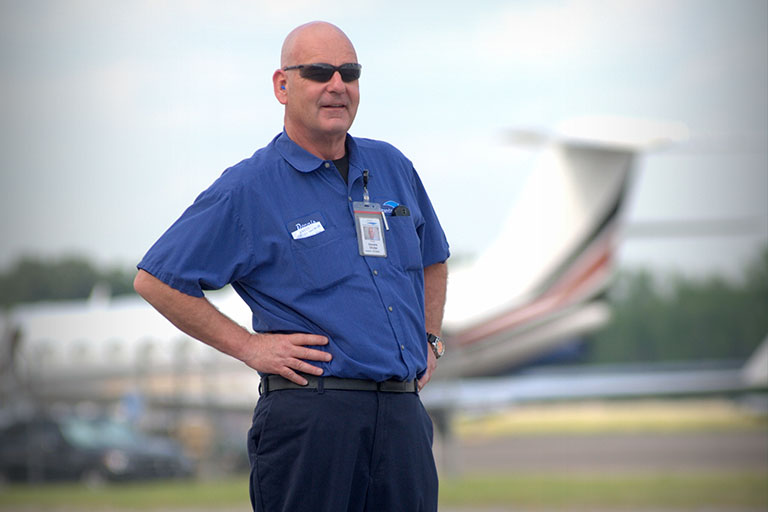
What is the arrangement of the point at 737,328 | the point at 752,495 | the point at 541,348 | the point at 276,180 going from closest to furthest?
the point at 276,180
the point at 752,495
the point at 541,348
the point at 737,328

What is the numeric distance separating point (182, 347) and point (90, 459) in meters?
2.97

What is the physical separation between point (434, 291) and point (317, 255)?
0.51 m

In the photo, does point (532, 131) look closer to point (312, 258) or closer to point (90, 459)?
point (90, 459)

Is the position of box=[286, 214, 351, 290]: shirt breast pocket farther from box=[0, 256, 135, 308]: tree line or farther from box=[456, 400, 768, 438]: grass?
box=[0, 256, 135, 308]: tree line

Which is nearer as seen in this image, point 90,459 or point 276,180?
point 276,180

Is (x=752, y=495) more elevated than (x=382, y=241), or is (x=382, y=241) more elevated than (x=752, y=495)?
(x=382, y=241)

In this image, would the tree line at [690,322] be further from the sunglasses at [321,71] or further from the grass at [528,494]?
the sunglasses at [321,71]

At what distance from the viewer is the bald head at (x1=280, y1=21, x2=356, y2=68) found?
2258 mm

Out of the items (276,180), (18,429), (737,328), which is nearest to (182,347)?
(18,429)

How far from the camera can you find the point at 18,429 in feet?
45.1

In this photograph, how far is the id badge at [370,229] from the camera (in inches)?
86.9

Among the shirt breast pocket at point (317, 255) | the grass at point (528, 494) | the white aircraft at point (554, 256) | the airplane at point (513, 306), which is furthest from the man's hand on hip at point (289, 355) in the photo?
the white aircraft at point (554, 256)

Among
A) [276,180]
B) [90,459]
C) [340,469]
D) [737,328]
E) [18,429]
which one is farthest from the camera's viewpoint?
[737,328]

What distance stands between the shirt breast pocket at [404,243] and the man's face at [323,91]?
0.86 ft
